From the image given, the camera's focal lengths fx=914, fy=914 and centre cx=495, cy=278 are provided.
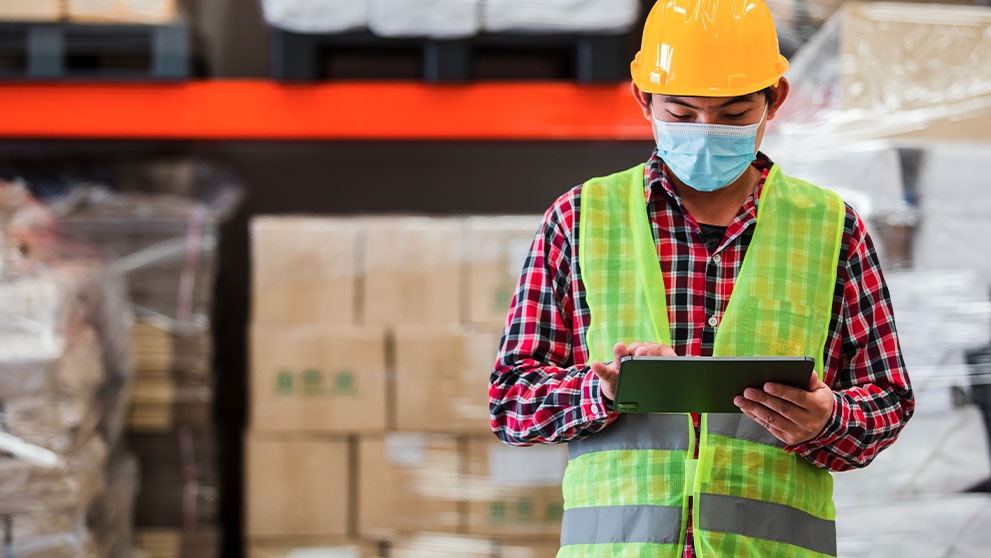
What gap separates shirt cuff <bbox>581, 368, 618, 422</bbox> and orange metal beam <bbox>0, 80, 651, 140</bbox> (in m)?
2.04

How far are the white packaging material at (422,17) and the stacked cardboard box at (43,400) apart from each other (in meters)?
1.26

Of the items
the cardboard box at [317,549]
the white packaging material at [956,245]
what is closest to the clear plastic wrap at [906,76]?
the white packaging material at [956,245]

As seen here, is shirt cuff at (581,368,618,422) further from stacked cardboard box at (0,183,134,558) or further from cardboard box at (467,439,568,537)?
cardboard box at (467,439,568,537)

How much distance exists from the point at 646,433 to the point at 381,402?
1.99 m

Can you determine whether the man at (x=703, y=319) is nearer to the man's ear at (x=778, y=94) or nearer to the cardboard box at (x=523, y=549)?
the man's ear at (x=778, y=94)

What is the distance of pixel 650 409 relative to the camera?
1204 millimetres

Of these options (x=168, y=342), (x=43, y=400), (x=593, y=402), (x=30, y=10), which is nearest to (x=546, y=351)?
(x=593, y=402)

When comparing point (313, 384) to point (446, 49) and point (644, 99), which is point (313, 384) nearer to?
point (446, 49)

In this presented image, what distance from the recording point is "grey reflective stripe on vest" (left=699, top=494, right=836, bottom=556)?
129 centimetres

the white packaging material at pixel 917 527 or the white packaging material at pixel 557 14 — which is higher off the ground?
the white packaging material at pixel 557 14

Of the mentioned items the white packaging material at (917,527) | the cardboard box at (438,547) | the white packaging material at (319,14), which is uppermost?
the white packaging material at (319,14)

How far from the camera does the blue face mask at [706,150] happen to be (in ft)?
4.42

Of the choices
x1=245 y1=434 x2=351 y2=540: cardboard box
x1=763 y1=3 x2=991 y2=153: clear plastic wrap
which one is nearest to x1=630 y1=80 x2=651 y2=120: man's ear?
x1=763 y1=3 x2=991 y2=153: clear plastic wrap

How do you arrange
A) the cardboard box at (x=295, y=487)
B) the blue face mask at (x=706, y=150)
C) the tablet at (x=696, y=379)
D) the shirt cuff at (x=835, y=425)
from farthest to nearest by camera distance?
the cardboard box at (x=295, y=487) → the blue face mask at (x=706, y=150) → the shirt cuff at (x=835, y=425) → the tablet at (x=696, y=379)
